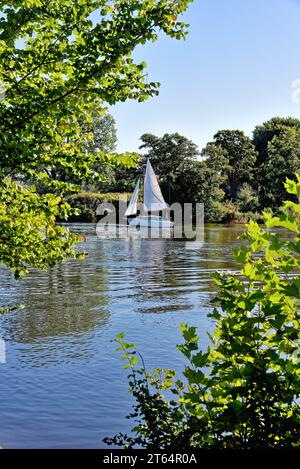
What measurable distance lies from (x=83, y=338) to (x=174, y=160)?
6360 centimetres

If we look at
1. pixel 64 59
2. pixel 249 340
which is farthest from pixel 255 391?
pixel 64 59

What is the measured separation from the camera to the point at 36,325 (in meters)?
13.1

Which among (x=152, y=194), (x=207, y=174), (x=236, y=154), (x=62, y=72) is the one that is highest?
(x=236, y=154)

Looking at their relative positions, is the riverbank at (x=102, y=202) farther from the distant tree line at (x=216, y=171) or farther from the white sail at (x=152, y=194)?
the white sail at (x=152, y=194)

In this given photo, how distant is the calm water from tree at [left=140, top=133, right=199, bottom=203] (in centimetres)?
4925

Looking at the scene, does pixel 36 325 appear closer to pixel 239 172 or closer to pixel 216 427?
pixel 216 427

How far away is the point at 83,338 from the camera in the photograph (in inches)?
476

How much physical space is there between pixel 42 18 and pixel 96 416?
5406 millimetres

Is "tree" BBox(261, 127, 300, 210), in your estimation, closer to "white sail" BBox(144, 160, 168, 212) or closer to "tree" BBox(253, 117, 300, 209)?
"tree" BBox(253, 117, 300, 209)

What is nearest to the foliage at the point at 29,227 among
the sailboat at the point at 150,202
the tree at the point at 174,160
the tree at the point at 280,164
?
the sailboat at the point at 150,202

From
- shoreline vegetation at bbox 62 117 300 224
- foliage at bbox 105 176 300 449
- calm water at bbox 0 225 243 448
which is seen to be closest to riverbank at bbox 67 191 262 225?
shoreline vegetation at bbox 62 117 300 224

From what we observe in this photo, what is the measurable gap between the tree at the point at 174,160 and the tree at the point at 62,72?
6727 centimetres

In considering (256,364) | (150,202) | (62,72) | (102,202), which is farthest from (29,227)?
(102,202)

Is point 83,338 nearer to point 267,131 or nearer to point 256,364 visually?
point 256,364
